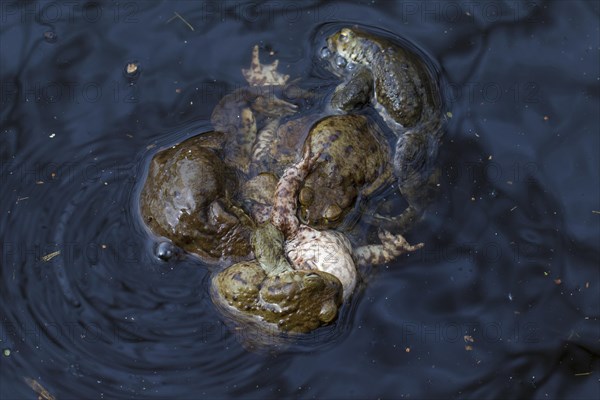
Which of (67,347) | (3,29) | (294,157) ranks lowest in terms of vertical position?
(67,347)

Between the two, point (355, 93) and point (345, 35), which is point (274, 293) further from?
point (345, 35)

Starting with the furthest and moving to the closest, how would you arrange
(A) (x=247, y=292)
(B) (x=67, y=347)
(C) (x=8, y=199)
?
1. (C) (x=8, y=199)
2. (B) (x=67, y=347)
3. (A) (x=247, y=292)

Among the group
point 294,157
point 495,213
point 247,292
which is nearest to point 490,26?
point 495,213

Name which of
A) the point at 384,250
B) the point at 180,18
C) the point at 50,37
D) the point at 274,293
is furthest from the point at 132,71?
the point at 384,250

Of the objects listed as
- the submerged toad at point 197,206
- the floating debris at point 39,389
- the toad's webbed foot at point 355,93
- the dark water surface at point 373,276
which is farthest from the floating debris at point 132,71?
the floating debris at point 39,389

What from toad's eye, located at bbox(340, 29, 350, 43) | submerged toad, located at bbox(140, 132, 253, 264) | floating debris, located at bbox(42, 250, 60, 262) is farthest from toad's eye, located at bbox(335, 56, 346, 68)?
floating debris, located at bbox(42, 250, 60, 262)

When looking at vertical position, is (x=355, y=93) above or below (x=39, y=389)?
above

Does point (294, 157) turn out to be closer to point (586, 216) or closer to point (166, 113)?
point (166, 113)
